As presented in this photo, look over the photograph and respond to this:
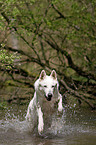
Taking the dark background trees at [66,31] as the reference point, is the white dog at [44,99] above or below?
below

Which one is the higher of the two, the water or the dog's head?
the dog's head

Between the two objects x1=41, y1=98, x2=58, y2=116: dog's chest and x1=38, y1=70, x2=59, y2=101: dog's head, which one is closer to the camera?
x1=38, y1=70, x2=59, y2=101: dog's head

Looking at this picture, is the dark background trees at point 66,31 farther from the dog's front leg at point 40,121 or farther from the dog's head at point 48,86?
the dog's front leg at point 40,121

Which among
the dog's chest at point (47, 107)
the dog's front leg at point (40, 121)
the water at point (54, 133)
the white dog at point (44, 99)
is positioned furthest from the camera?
the dog's chest at point (47, 107)

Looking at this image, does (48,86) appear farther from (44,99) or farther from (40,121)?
(40,121)

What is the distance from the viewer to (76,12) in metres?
12.7

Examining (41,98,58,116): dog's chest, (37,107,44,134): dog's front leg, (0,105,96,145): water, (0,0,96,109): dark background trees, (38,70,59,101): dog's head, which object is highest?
(0,0,96,109): dark background trees

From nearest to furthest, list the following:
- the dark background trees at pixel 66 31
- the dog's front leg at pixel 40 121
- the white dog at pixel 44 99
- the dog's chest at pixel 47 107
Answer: the dog's front leg at pixel 40 121 → the white dog at pixel 44 99 → the dog's chest at pixel 47 107 → the dark background trees at pixel 66 31

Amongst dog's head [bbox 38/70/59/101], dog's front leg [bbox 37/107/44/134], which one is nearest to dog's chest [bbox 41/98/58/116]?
dog's front leg [bbox 37/107/44/134]

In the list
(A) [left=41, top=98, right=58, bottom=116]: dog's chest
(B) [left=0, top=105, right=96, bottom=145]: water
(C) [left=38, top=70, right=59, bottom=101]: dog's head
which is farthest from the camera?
(A) [left=41, top=98, right=58, bottom=116]: dog's chest

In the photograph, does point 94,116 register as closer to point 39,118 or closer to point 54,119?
point 54,119

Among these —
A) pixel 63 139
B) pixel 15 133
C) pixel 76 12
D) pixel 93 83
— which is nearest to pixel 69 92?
pixel 93 83

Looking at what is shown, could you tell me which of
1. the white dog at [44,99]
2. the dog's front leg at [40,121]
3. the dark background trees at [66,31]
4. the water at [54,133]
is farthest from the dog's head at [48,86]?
the dark background trees at [66,31]

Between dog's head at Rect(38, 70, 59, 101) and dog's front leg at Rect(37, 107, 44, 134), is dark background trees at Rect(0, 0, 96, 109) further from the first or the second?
dog's front leg at Rect(37, 107, 44, 134)
